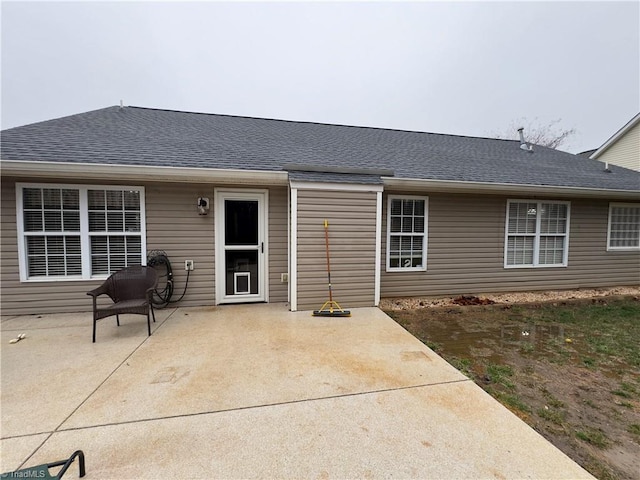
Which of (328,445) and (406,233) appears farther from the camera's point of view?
(406,233)

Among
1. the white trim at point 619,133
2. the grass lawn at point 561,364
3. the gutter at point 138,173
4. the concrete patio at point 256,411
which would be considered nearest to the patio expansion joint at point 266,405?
the concrete patio at point 256,411

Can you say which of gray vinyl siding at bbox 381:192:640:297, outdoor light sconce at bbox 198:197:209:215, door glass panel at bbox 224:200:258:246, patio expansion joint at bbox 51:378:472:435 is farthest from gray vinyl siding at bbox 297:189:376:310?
patio expansion joint at bbox 51:378:472:435

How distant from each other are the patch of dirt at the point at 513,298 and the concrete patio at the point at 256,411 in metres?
1.84

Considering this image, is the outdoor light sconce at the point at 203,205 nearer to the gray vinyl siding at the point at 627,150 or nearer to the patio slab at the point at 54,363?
the patio slab at the point at 54,363

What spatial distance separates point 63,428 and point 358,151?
6.21m

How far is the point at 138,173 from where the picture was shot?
14.1 ft

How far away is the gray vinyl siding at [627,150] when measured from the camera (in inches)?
432

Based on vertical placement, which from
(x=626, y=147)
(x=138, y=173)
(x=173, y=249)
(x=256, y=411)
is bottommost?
(x=256, y=411)

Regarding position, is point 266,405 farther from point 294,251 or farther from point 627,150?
point 627,150

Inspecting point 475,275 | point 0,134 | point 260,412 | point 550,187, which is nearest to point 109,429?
point 260,412

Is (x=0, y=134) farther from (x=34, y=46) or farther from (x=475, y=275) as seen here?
(x=475, y=275)

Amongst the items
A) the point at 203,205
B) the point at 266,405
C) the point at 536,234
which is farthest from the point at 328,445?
the point at 536,234

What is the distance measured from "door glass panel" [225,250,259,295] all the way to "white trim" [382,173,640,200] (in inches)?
111

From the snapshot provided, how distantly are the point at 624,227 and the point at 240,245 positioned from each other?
9176mm
